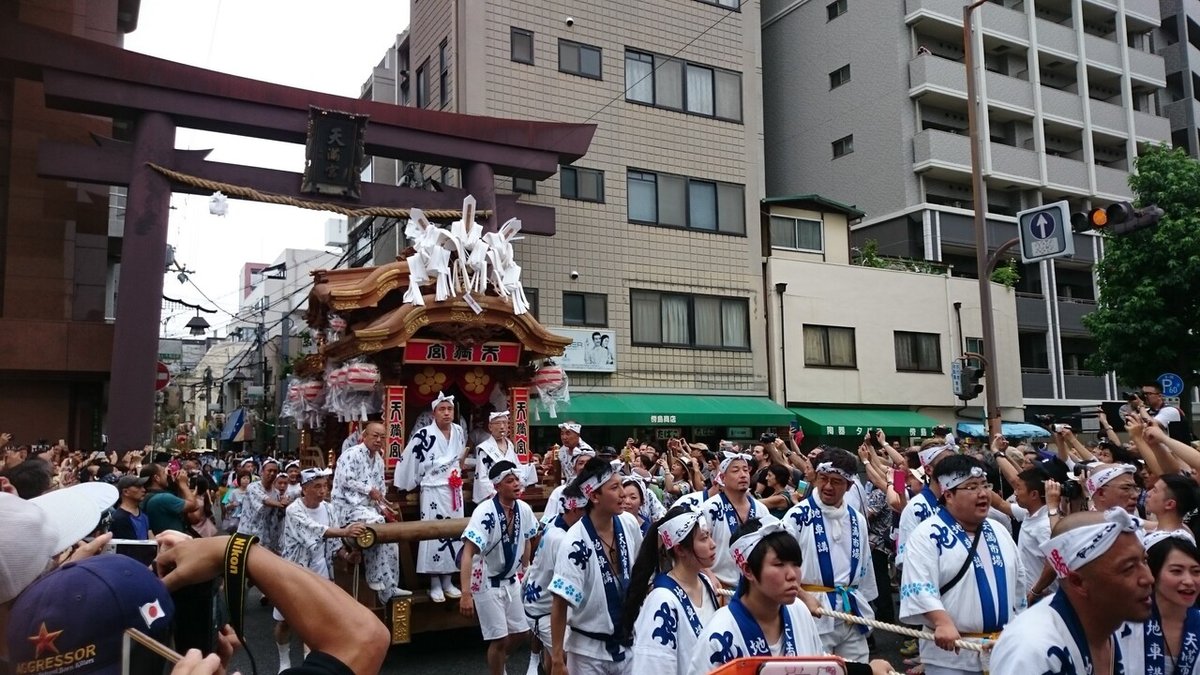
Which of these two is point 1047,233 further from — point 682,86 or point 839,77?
point 839,77

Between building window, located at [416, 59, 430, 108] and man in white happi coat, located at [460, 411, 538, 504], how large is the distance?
14063 millimetres

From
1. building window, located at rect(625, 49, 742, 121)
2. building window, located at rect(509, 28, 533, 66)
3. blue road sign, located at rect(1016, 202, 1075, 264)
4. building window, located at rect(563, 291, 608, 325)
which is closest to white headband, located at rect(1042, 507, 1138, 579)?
blue road sign, located at rect(1016, 202, 1075, 264)

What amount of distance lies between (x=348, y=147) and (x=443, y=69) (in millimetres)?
6392

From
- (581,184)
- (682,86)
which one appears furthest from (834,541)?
(682,86)

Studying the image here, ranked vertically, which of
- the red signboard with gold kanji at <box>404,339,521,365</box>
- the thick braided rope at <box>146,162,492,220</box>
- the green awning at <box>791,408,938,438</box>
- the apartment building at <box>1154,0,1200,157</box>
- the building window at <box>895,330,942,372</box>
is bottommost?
the green awning at <box>791,408,938,438</box>

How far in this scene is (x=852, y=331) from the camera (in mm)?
23953

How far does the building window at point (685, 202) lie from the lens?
21.5m

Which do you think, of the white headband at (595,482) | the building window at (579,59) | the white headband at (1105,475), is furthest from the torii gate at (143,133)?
the white headband at (1105,475)

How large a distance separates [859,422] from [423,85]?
1462cm

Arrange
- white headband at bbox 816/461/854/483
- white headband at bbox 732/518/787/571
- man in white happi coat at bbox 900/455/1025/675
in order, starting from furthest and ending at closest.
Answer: white headband at bbox 816/461/854/483
man in white happi coat at bbox 900/455/1025/675
white headband at bbox 732/518/787/571

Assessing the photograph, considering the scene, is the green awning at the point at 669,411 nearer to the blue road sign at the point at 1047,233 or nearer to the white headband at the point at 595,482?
the blue road sign at the point at 1047,233

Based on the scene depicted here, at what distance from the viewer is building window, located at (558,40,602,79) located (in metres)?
20.7

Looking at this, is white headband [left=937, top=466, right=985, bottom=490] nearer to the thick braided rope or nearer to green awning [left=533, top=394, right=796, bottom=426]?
the thick braided rope

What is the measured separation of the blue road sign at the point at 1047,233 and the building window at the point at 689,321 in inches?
384
